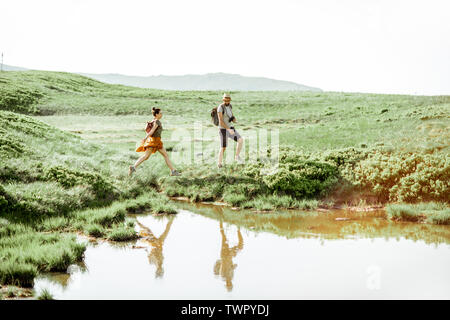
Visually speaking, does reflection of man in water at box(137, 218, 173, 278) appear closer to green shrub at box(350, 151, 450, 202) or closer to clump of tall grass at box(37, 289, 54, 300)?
clump of tall grass at box(37, 289, 54, 300)

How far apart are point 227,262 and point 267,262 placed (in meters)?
0.67

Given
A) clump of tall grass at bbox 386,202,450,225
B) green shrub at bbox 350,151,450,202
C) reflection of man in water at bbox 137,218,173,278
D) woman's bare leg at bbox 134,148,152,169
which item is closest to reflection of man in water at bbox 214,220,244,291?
reflection of man in water at bbox 137,218,173,278

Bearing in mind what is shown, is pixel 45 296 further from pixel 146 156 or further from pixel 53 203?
pixel 146 156

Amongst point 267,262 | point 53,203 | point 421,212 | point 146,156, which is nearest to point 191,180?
point 146,156

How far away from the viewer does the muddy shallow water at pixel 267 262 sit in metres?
6.26

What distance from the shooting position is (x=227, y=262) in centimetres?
762

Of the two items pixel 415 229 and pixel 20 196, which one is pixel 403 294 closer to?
pixel 415 229

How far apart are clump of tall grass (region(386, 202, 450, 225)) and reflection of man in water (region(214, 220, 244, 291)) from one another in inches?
159

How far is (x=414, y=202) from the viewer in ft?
38.6


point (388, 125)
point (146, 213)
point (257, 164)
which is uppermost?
point (388, 125)

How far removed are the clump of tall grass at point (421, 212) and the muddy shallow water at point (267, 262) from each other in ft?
1.16

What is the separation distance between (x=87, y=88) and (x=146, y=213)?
59323 millimetres

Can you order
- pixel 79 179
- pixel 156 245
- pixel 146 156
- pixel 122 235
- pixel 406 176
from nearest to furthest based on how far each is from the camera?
pixel 156 245 < pixel 122 235 < pixel 406 176 < pixel 79 179 < pixel 146 156

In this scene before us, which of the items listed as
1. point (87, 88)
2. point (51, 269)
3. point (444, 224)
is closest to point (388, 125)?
point (444, 224)
